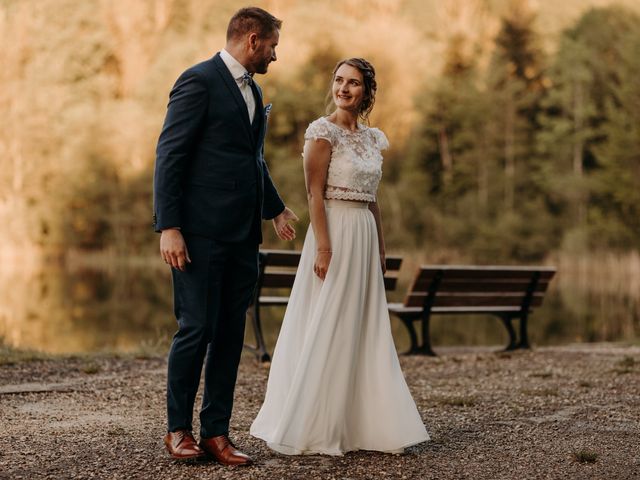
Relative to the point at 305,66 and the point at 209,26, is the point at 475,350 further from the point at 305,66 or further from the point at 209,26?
the point at 209,26

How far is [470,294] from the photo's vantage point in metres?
9.69

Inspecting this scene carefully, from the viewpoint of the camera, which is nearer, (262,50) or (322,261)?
(262,50)

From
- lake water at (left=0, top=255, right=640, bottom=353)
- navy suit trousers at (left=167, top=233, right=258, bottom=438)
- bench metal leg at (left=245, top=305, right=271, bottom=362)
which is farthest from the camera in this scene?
lake water at (left=0, top=255, right=640, bottom=353)

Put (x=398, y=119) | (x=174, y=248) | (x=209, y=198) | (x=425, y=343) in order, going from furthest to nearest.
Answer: (x=398, y=119)
(x=425, y=343)
(x=209, y=198)
(x=174, y=248)

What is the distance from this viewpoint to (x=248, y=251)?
4.48 meters

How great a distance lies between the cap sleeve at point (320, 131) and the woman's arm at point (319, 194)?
0.02m

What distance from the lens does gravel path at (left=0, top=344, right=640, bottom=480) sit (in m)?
4.40

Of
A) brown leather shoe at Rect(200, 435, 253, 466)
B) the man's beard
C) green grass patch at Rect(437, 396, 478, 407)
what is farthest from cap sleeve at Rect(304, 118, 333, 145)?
green grass patch at Rect(437, 396, 478, 407)

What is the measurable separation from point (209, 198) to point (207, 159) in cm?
17

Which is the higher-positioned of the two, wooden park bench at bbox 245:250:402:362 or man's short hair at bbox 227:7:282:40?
man's short hair at bbox 227:7:282:40

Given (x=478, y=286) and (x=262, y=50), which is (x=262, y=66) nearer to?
(x=262, y=50)

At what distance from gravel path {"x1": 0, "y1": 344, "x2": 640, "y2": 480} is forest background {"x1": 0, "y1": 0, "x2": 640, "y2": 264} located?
22053mm

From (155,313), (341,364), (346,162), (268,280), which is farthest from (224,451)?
(155,313)

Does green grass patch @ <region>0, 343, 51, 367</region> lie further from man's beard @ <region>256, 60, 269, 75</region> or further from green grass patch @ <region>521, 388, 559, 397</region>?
man's beard @ <region>256, 60, 269, 75</region>
